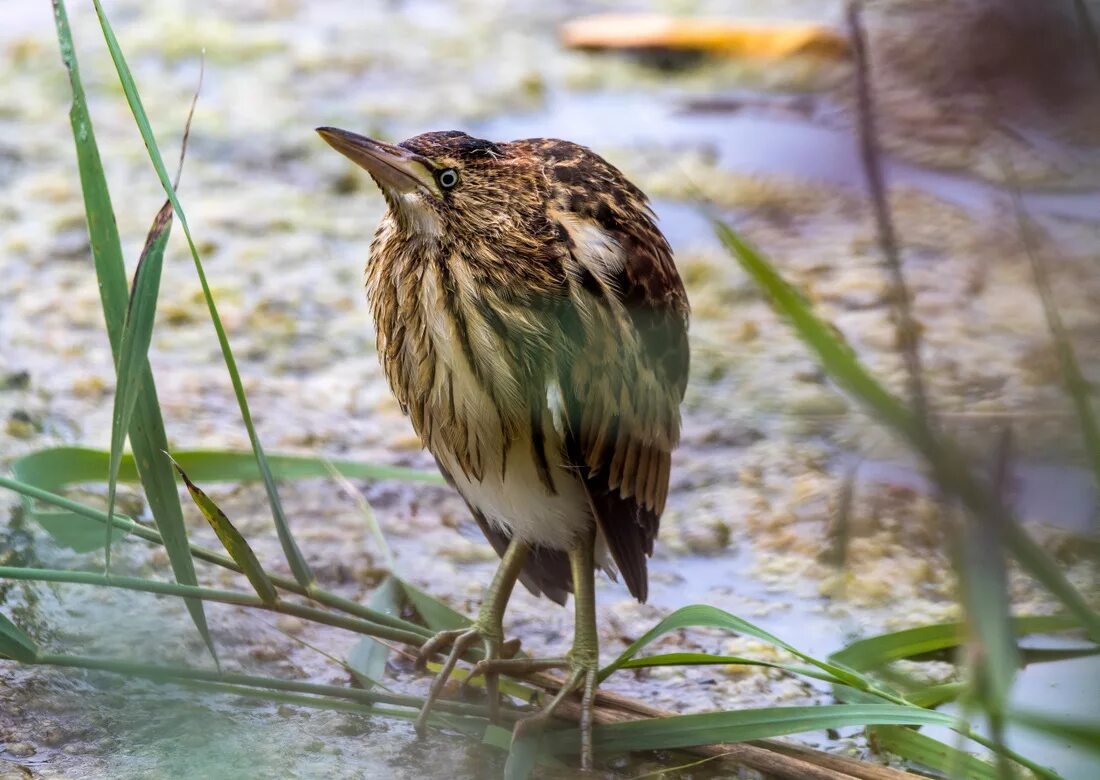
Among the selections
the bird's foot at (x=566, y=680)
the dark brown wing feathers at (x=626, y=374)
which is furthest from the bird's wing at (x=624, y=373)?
the bird's foot at (x=566, y=680)

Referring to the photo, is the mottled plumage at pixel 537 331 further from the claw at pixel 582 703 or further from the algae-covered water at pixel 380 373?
the algae-covered water at pixel 380 373

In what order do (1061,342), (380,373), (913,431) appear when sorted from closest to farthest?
1. (913,431)
2. (1061,342)
3. (380,373)

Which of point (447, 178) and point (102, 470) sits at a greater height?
point (447, 178)

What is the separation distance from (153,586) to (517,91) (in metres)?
3.88

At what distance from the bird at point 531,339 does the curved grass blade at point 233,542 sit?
1.30ft

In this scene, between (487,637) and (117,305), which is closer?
(117,305)

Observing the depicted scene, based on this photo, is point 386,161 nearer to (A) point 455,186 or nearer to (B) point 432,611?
(A) point 455,186

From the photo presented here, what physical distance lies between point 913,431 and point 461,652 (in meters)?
1.71

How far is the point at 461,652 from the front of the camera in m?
2.69

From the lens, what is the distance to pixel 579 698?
8.61ft

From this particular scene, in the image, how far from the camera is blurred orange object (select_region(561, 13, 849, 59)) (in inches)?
219

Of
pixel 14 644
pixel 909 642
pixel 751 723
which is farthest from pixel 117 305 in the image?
pixel 909 642

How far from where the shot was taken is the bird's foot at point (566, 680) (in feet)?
8.16

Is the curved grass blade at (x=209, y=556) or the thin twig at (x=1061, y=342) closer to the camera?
the thin twig at (x=1061, y=342)
